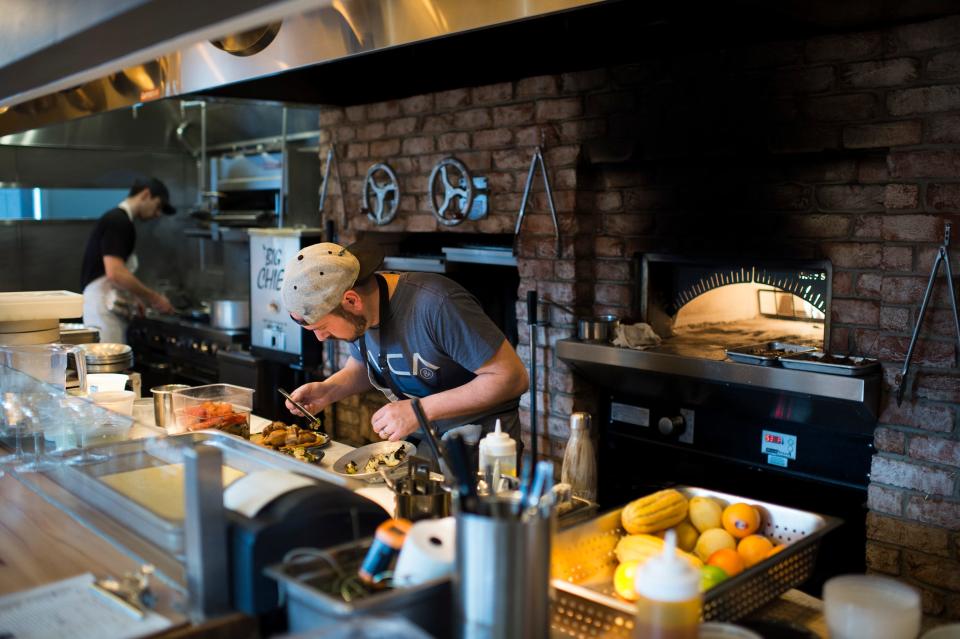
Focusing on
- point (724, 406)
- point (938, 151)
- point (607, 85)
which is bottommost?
point (724, 406)

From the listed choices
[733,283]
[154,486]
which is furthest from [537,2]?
[733,283]

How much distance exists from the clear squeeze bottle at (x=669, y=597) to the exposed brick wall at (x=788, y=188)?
212cm

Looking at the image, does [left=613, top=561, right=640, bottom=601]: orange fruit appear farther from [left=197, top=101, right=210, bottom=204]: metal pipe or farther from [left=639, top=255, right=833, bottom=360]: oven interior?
[left=197, top=101, right=210, bottom=204]: metal pipe

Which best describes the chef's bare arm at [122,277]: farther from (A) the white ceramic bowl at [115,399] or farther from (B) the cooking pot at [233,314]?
(A) the white ceramic bowl at [115,399]

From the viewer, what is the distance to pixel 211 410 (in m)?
2.85

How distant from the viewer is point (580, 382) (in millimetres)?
4273

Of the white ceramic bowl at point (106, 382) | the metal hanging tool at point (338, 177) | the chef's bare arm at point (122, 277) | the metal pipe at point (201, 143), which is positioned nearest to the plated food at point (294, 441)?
the white ceramic bowl at point (106, 382)

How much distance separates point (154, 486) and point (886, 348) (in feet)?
8.27

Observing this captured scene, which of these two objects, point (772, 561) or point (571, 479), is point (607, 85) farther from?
point (772, 561)

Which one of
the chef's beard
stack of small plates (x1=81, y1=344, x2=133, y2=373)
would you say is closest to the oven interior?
the chef's beard

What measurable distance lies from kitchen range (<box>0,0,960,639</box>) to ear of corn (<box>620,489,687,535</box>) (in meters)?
0.01

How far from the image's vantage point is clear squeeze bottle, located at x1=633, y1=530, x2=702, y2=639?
1368 mm

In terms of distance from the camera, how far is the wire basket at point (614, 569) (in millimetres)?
1569

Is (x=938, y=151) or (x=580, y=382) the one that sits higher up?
(x=938, y=151)
